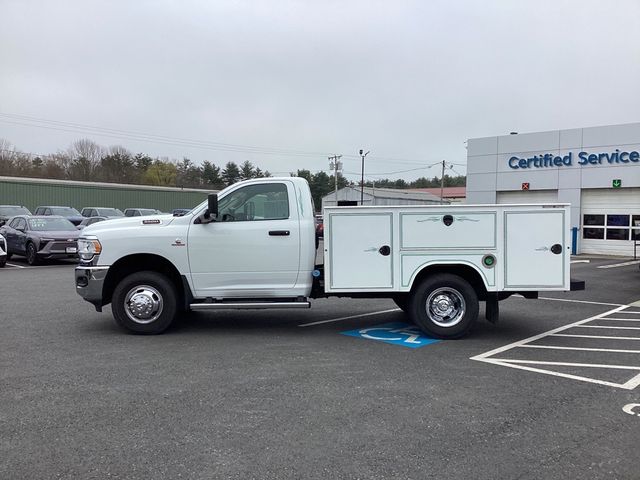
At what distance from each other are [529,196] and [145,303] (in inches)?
888

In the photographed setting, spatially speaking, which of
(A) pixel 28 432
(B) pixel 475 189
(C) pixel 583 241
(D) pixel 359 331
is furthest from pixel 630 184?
(A) pixel 28 432

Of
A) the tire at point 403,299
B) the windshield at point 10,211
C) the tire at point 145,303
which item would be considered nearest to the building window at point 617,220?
the tire at point 403,299

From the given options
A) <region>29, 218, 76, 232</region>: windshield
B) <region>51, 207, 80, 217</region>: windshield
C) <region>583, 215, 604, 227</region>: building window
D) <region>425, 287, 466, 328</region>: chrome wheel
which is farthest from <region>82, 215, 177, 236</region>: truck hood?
<region>583, 215, 604, 227</region>: building window

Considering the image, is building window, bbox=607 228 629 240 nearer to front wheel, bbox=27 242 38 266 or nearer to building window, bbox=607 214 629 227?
building window, bbox=607 214 629 227

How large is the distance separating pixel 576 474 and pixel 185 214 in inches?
231

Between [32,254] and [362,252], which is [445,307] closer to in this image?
[362,252]

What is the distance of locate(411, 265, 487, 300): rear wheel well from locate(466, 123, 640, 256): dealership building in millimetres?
16435

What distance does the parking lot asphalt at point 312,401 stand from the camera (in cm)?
377

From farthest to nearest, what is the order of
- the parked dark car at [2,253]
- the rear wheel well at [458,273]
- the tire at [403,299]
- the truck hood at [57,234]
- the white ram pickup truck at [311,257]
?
the truck hood at [57,234]
the parked dark car at [2,253]
the tire at [403,299]
the rear wheel well at [458,273]
the white ram pickup truck at [311,257]

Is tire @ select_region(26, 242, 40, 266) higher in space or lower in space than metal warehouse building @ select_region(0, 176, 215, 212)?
lower

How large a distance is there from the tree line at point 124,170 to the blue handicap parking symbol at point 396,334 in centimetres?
4807

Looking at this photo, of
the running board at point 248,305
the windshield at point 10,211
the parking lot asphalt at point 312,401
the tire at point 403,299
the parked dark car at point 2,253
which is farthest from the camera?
the windshield at point 10,211

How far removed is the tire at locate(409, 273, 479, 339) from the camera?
740cm

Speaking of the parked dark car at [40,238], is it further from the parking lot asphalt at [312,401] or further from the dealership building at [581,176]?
the dealership building at [581,176]
